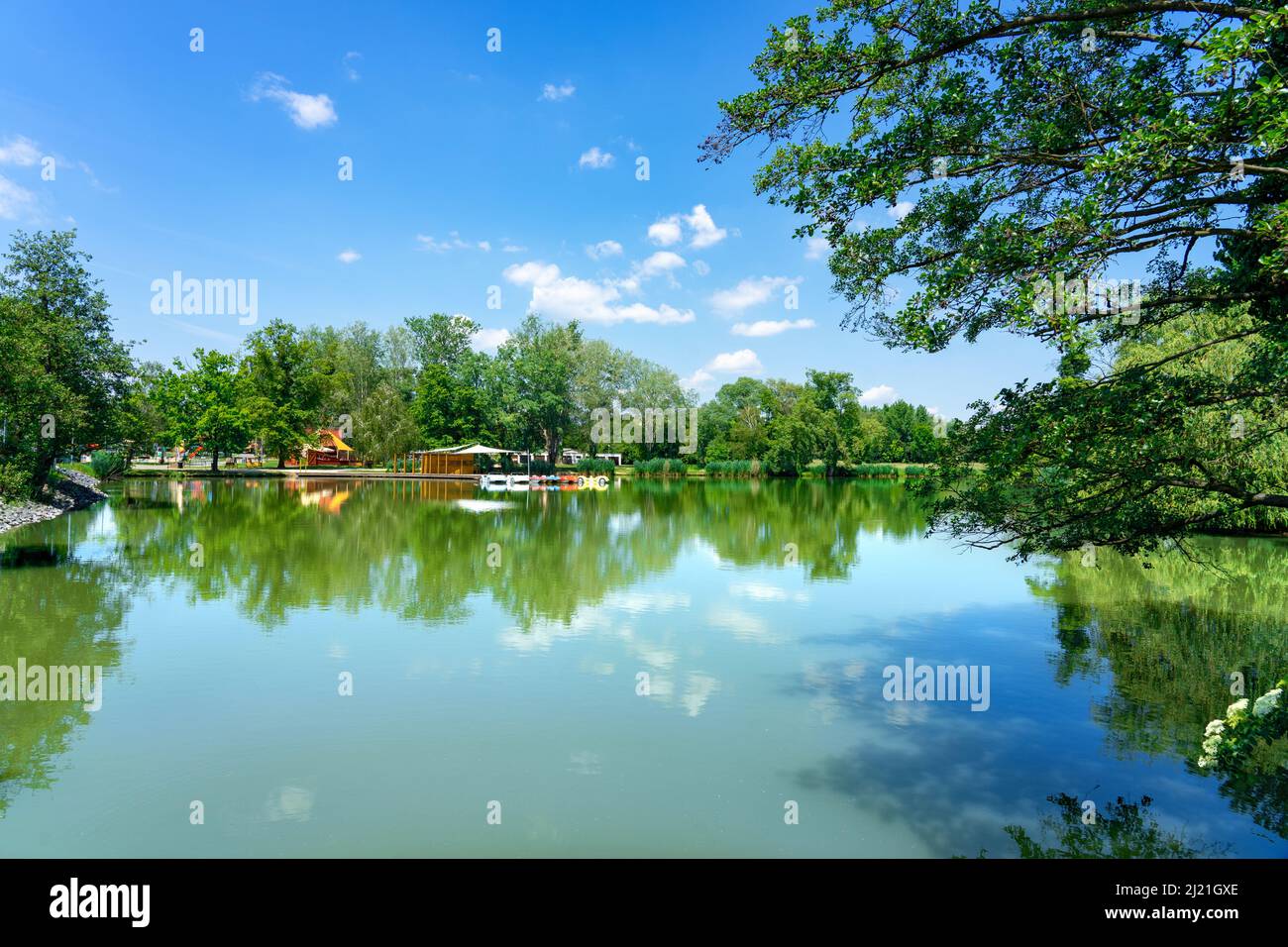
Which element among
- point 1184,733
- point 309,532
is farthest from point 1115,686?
point 309,532

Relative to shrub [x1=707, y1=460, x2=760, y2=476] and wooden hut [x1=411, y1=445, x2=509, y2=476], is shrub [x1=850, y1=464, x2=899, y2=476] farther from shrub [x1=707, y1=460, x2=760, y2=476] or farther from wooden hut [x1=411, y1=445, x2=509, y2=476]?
wooden hut [x1=411, y1=445, x2=509, y2=476]

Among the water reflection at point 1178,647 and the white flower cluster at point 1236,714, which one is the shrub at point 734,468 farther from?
the white flower cluster at point 1236,714

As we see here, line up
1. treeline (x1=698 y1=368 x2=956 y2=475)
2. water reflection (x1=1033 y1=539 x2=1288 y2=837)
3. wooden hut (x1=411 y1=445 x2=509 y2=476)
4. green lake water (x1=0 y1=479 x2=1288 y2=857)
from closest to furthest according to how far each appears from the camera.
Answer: green lake water (x1=0 y1=479 x2=1288 y2=857), water reflection (x1=1033 y1=539 x2=1288 y2=837), wooden hut (x1=411 y1=445 x2=509 y2=476), treeline (x1=698 y1=368 x2=956 y2=475)

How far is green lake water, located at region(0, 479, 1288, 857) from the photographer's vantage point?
5707 millimetres

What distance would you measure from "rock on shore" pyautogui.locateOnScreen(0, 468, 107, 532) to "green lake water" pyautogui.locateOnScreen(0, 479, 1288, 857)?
662 centimetres

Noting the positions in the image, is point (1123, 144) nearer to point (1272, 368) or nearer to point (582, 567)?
point (1272, 368)

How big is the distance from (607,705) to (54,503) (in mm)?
30183

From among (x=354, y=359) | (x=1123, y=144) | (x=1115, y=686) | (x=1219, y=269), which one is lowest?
(x=1115, y=686)

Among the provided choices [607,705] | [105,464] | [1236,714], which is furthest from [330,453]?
[1236,714]

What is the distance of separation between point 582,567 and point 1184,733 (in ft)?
40.8

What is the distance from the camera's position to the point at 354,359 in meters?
75.1

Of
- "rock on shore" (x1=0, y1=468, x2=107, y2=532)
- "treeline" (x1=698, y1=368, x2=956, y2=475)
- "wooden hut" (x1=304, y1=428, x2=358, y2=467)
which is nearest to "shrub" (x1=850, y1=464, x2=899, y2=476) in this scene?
"treeline" (x1=698, y1=368, x2=956, y2=475)

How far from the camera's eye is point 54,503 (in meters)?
27.8
